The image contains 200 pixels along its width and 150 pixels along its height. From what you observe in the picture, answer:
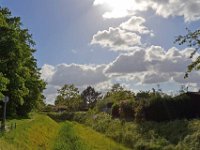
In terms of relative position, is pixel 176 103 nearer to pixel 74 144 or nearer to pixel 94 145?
pixel 94 145

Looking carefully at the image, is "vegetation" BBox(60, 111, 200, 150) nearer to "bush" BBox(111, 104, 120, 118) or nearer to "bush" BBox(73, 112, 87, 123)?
"bush" BBox(111, 104, 120, 118)

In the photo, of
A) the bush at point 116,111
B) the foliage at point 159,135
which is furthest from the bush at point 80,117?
the foliage at point 159,135

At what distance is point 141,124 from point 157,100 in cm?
438

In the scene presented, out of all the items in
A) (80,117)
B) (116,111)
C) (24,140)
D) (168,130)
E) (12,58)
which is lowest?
(24,140)

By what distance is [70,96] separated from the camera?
166750 mm

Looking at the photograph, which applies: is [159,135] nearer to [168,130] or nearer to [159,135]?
[159,135]

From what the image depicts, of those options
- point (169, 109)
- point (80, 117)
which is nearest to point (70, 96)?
point (80, 117)

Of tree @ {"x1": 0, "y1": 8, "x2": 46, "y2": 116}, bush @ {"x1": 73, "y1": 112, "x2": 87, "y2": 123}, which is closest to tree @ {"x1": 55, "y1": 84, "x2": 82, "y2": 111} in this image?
bush @ {"x1": 73, "y1": 112, "x2": 87, "y2": 123}

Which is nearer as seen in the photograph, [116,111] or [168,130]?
[168,130]

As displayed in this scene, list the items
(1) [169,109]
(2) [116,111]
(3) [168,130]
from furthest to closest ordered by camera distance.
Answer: (2) [116,111] → (1) [169,109] → (3) [168,130]

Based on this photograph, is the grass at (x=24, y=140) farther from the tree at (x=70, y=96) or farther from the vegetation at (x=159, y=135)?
the tree at (x=70, y=96)

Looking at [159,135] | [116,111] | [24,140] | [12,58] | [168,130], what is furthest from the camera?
[116,111]

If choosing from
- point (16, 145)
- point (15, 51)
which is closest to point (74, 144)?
point (16, 145)

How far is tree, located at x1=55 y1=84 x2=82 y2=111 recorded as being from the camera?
534 feet
